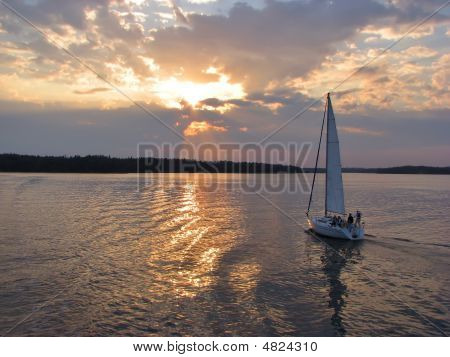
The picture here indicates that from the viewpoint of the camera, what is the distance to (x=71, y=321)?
17297mm

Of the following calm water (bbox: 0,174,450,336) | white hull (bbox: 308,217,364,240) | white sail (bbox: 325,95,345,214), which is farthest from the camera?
white sail (bbox: 325,95,345,214)

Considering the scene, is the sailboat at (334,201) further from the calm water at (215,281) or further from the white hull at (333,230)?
the calm water at (215,281)

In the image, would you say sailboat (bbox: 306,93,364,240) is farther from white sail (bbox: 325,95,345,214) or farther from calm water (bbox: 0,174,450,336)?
calm water (bbox: 0,174,450,336)

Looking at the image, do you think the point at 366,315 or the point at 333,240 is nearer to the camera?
the point at 366,315

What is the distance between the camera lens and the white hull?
36.3 meters

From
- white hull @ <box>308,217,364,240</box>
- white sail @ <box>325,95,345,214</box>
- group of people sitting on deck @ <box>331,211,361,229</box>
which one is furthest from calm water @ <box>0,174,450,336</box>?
white sail @ <box>325,95,345,214</box>

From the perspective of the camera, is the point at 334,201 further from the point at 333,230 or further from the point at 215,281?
the point at 215,281

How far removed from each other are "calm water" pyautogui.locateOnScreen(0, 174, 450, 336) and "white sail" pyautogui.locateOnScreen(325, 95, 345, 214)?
199 inches

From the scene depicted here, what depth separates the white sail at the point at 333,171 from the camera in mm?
37719

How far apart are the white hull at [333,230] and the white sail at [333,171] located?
1.88 meters

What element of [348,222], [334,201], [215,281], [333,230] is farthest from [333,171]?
[215,281]
